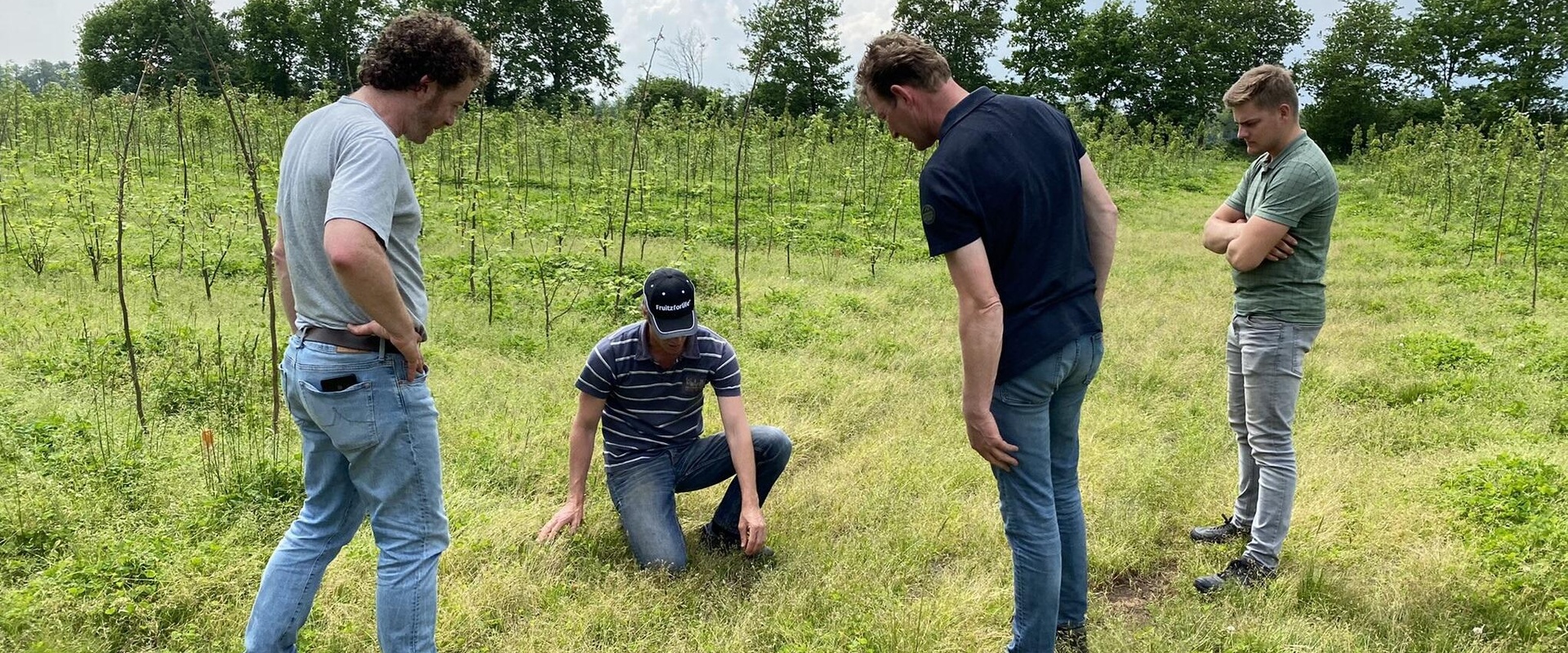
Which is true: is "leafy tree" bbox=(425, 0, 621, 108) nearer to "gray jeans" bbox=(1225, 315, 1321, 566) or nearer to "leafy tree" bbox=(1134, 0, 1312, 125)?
"leafy tree" bbox=(1134, 0, 1312, 125)

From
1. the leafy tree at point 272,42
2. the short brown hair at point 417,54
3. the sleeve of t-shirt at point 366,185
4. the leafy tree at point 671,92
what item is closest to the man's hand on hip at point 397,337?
the sleeve of t-shirt at point 366,185

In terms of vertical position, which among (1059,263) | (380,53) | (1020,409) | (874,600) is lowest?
(874,600)

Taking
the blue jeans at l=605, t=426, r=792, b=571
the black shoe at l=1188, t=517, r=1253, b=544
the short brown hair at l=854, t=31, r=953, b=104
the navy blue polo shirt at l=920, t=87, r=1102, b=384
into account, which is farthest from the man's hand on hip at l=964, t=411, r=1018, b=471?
the black shoe at l=1188, t=517, r=1253, b=544

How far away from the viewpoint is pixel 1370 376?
5.58 metres

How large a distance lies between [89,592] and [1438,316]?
9268mm

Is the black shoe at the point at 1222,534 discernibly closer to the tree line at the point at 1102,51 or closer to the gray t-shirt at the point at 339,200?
the gray t-shirt at the point at 339,200

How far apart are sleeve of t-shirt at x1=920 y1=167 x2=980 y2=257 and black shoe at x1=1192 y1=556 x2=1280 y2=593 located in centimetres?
185

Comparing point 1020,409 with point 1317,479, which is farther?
point 1317,479

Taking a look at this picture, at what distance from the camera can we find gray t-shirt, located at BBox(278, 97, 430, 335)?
1.80 metres

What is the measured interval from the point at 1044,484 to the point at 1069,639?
659 mm

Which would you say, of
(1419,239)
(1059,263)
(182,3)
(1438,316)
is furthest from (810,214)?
(1059,263)

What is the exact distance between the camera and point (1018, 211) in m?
2.10

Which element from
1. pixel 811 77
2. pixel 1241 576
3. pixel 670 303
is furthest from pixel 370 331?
pixel 811 77

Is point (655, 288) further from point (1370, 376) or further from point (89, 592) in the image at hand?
point (1370, 376)
